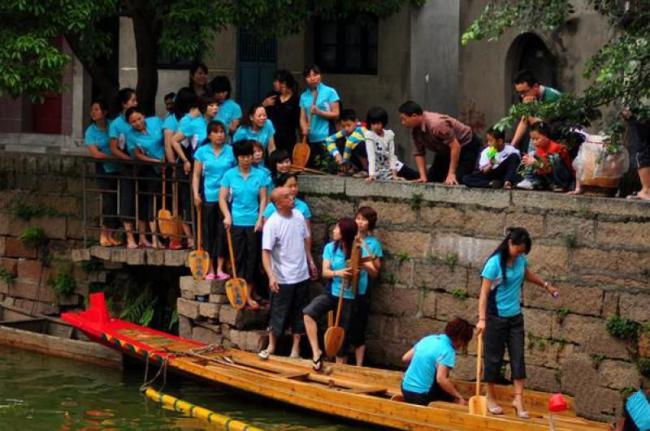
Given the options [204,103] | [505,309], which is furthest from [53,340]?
[505,309]

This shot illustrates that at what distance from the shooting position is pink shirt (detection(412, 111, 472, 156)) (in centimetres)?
1869

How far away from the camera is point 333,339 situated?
18438mm

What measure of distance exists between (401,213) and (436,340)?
8.97ft

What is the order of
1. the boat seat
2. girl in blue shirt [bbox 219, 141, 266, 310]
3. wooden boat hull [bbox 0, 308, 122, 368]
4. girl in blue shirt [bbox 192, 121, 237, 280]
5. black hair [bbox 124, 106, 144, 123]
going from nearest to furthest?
1. the boat seat
2. girl in blue shirt [bbox 219, 141, 266, 310]
3. girl in blue shirt [bbox 192, 121, 237, 280]
4. wooden boat hull [bbox 0, 308, 122, 368]
5. black hair [bbox 124, 106, 144, 123]

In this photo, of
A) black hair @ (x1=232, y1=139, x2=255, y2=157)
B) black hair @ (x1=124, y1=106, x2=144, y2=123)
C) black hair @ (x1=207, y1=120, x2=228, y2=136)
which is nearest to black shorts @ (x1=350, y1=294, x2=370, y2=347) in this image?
black hair @ (x1=232, y1=139, x2=255, y2=157)

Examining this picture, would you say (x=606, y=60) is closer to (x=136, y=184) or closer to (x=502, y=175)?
(x=502, y=175)

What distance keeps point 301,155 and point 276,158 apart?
3.15 ft

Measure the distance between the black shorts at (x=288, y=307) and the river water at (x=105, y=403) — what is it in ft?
2.89

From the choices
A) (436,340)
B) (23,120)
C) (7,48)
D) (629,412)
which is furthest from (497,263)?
(23,120)

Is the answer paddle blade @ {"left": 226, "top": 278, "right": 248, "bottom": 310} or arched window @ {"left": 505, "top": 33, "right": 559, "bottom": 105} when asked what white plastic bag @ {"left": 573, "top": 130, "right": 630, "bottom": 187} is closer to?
paddle blade @ {"left": 226, "top": 278, "right": 248, "bottom": 310}

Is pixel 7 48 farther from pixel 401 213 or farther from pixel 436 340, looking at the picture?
pixel 436 340

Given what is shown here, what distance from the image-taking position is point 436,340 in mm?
16547

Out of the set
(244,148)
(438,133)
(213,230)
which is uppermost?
(438,133)

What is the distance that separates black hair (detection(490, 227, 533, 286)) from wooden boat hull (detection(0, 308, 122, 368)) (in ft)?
18.8
